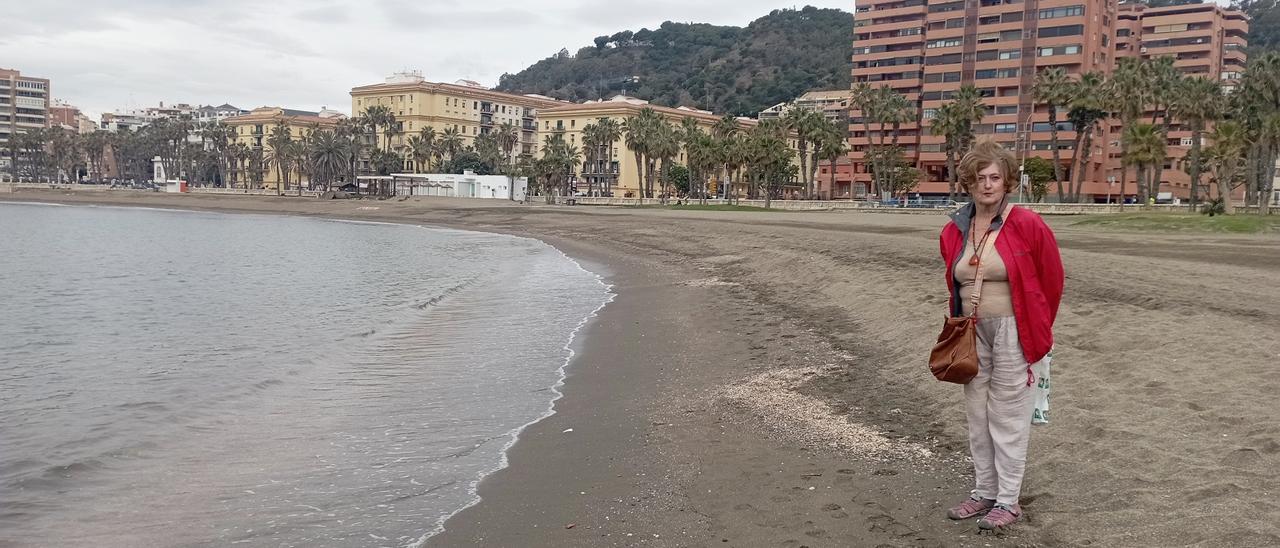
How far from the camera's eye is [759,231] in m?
38.9

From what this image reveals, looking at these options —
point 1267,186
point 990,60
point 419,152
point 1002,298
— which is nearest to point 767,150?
point 1267,186

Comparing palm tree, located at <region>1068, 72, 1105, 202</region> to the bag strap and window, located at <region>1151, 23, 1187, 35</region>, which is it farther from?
the bag strap

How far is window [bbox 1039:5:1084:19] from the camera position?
334 feet

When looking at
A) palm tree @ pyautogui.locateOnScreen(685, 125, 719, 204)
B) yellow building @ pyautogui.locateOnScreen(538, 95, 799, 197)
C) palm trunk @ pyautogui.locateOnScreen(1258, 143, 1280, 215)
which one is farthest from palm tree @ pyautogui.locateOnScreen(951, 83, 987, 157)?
yellow building @ pyautogui.locateOnScreen(538, 95, 799, 197)

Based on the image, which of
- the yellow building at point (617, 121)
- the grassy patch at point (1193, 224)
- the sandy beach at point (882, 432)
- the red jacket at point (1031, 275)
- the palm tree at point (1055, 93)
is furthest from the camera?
the yellow building at point (617, 121)

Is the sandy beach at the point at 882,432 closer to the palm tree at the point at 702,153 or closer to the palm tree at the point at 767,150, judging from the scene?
the palm tree at the point at 767,150

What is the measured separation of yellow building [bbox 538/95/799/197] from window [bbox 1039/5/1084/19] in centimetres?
4201

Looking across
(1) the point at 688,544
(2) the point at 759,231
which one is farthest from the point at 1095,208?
(1) the point at 688,544

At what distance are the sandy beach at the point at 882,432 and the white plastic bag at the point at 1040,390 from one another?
2.07 feet

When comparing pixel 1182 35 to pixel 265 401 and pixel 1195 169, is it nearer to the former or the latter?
pixel 1195 169

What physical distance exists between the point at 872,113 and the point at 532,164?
4145 centimetres

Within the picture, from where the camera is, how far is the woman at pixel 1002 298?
15.6 feet

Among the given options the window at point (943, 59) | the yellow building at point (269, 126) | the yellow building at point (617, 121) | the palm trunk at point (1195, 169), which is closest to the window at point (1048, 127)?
the window at point (943, 59)

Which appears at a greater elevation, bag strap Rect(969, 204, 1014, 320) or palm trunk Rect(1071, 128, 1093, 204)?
palm trunk Rect(1071, 128, 1093, 204)
